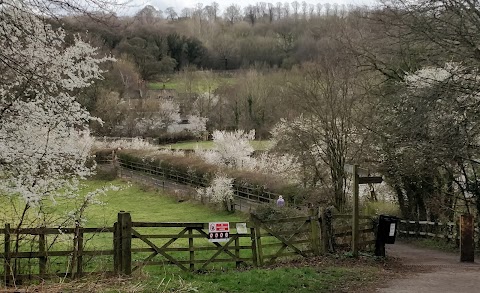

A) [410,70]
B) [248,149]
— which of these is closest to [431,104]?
[410,70]

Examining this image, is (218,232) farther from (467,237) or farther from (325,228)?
(467,237)

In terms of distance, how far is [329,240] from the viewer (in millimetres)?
13422

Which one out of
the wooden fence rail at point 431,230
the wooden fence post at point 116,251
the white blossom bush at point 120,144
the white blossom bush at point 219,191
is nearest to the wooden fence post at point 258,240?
the wooden fence post at point 116,251

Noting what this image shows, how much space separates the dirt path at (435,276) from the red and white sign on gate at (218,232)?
3.61 metres

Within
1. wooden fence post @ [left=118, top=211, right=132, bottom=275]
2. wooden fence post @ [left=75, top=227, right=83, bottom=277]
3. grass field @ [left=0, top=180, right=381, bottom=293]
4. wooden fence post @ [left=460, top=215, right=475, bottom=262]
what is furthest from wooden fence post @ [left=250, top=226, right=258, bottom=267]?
wooden fence post @ [left=460, top=215, right=475, bottom=262]

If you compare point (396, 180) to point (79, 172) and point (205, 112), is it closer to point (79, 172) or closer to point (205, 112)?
point (79, 172)

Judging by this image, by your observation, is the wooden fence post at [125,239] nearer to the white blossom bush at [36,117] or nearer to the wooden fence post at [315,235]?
the white blossom bush at [36,117]

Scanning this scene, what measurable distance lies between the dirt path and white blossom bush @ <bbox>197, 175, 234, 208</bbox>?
16829 mm

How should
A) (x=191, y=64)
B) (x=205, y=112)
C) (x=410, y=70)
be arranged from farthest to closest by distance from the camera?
A: (x=191, y=64) < (x=205, y=112) < (x=410, y=70)

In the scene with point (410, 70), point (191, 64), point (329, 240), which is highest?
point (191, 64)

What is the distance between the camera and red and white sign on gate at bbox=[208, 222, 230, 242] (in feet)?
36.9

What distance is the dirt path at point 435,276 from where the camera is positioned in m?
9.84

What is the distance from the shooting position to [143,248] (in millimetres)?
10344

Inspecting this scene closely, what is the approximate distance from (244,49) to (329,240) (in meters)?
113
